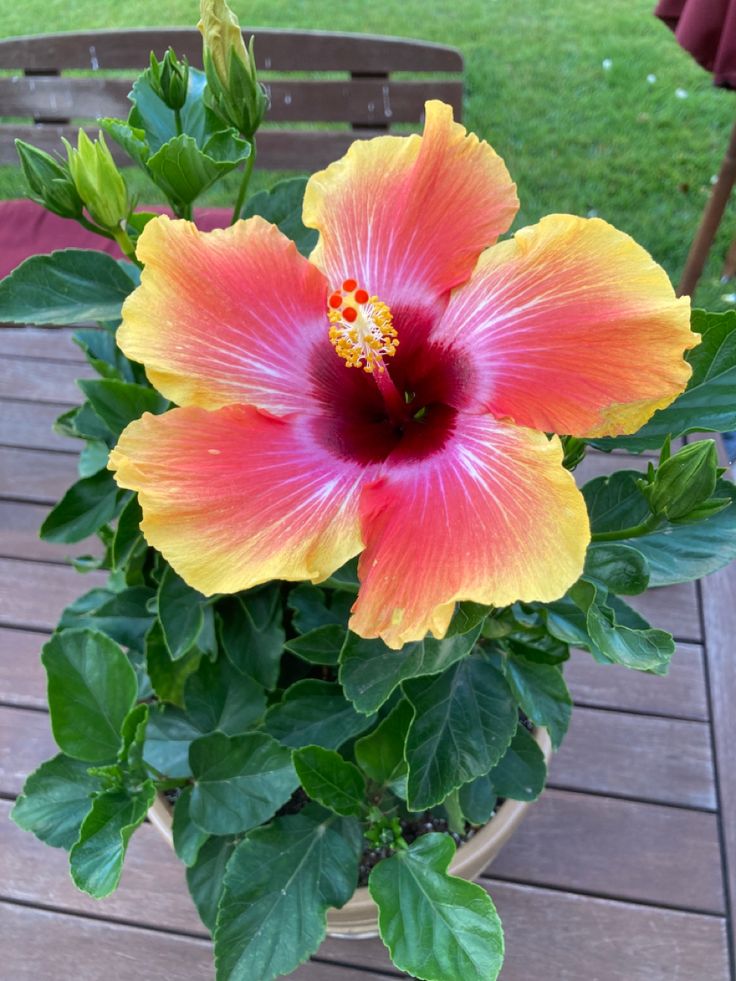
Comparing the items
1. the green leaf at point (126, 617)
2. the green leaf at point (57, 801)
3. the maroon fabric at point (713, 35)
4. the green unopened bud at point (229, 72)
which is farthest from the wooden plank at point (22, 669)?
the maroon fabric at point (713, 35)

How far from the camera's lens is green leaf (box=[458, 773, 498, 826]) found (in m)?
0.97

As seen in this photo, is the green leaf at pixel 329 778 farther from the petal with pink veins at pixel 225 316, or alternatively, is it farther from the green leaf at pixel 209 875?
the petal with pink veins at pixel 225 316

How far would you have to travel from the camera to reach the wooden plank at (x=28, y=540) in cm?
161

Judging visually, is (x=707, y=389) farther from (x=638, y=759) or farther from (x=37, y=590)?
(x=37, y=590)

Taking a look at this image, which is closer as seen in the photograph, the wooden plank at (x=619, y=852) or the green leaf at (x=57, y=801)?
the green leaf at (x=57, y=801)

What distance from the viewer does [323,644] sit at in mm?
908

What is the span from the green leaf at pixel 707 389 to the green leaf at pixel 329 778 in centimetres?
41

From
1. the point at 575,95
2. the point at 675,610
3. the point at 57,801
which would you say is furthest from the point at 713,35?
the point at 57,801

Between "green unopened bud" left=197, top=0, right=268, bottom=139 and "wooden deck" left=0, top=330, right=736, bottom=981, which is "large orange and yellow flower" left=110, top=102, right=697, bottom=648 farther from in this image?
"wooden deck" left=0, top=330, right=736, bottom=981

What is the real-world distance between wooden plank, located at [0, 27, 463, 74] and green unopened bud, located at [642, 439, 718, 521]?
5.97 feet

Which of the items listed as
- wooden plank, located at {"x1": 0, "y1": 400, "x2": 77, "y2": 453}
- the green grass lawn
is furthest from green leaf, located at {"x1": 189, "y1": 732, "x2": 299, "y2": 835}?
the green grass lawn

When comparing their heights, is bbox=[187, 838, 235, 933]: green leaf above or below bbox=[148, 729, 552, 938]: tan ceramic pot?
above

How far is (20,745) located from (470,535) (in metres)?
1.10

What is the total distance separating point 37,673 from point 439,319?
107cm
